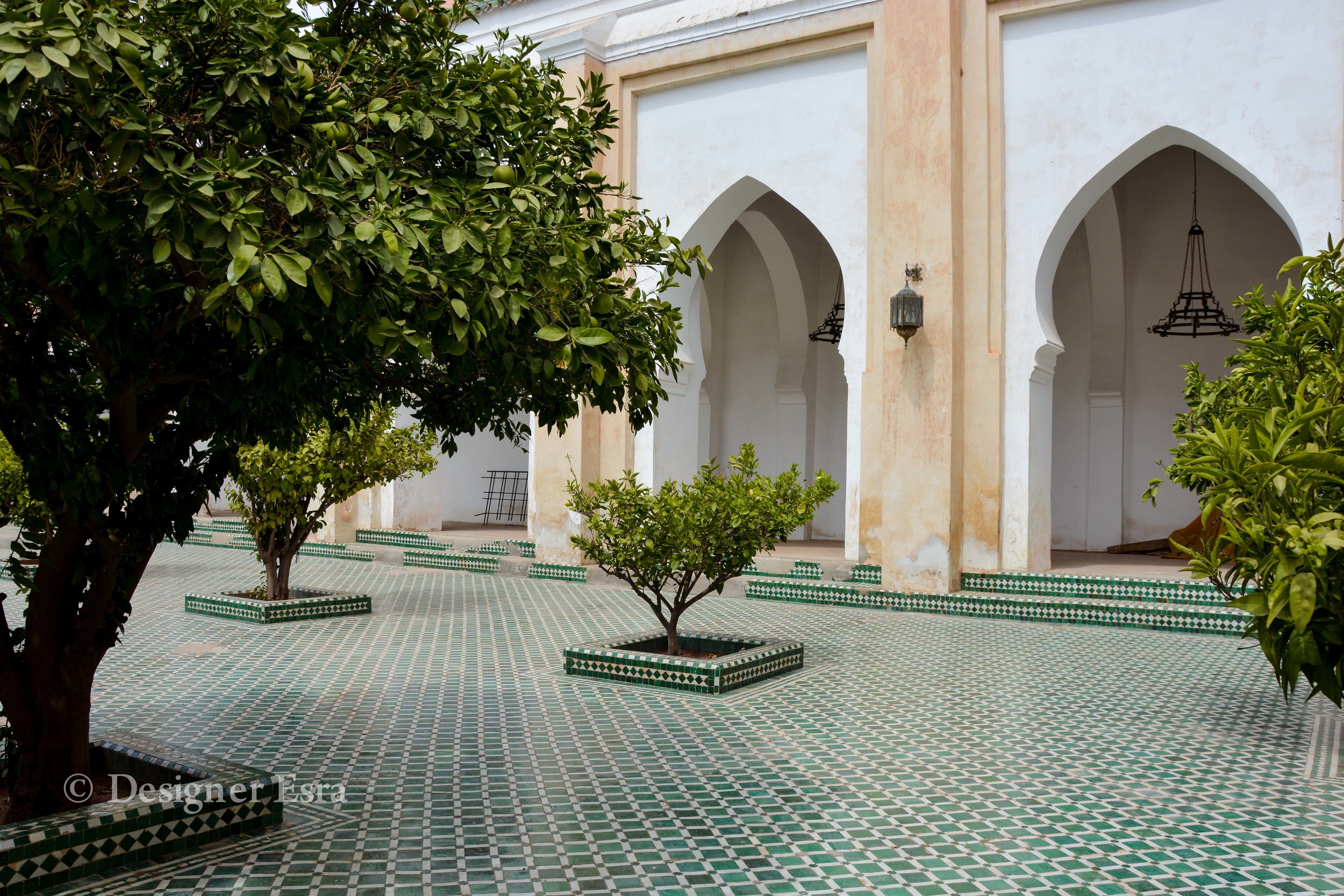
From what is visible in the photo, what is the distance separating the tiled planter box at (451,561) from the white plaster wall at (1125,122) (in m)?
4.66

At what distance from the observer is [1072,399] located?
1084cm

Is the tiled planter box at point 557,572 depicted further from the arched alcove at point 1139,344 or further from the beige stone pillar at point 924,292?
the arched alcove at point 1139,344

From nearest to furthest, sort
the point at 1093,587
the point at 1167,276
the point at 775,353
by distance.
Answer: the point at 1093,587 < the point at 1167,276 < the point at 775,353

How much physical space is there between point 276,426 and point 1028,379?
5.94m

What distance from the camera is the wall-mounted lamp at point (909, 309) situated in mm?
7676

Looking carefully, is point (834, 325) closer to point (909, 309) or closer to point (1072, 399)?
point (1072, 399)

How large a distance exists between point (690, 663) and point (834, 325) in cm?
722

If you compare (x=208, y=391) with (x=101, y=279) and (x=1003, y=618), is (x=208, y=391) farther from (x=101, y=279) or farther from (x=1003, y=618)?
(x=1003, y=618)

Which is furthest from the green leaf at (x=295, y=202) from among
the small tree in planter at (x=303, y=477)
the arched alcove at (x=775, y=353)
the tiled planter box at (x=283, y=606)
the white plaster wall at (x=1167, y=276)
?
the white plaster wall at (x=1167, y=276)

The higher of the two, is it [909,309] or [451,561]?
[909,309]

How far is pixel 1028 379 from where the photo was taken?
7.80 meters

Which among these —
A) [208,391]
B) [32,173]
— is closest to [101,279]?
[32,173]

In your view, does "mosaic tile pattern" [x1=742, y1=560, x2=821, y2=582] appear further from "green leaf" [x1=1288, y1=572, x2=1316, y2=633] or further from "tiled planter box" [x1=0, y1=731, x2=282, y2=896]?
"tiled planter box" [x1=0, y1=731, x2=282, y2=896]

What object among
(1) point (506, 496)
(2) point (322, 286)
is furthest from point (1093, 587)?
(1) point (506, 496)
